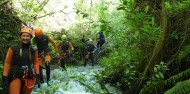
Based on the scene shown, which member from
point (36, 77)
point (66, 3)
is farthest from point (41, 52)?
point (66, 3)

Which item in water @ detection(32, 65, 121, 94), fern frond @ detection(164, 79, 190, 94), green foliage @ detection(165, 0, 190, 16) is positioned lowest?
water @ detection(32, 65, 121, 94)

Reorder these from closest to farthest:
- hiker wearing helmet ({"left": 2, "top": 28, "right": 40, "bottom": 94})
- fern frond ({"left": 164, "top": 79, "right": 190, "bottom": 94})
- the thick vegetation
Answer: fern frond ({"left": 164, "top": 79, "right": 190, "bottom": 94}) < the thick vegetation < hiker wearing helmet ({"left": 2, "top": 28, "right": 40, "bottom": 94})

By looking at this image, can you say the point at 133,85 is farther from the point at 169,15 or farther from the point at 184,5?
the point at 184,5

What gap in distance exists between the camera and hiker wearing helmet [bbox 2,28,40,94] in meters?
5.48

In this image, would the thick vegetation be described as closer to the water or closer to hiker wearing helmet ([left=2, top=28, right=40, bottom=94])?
the water

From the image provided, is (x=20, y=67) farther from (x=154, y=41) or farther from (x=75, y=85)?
(x=75, y=85)

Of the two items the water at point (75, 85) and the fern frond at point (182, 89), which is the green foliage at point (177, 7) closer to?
the fern frond at point (182, 89)

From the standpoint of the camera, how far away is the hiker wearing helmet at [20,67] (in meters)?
5.48

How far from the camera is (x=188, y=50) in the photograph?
4.13 meters

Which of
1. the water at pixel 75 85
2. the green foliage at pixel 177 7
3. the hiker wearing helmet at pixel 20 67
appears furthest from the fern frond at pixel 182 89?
the hiker wearing helmet at pixel 20 67

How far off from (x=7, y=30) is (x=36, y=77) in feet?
13.9

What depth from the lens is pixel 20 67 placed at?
5.65 metres

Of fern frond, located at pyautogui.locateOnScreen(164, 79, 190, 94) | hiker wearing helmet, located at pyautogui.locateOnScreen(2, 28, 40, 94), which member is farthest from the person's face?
fern frond, located at pyautogui.locateOnScreen(164, 79, 190, 94)

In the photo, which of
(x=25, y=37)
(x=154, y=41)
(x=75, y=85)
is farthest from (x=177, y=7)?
(x=75, y=85)
